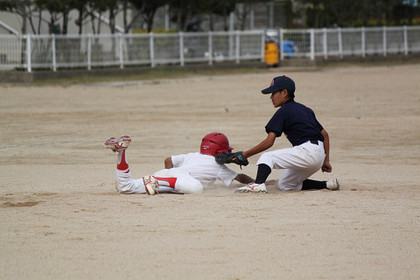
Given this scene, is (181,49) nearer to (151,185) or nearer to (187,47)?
(187,47)

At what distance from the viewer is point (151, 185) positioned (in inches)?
301

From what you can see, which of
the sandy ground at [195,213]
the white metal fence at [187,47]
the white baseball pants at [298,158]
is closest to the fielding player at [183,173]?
the sandy ground at [195,213]

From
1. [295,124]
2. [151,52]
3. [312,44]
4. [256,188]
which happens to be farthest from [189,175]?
[312,44]

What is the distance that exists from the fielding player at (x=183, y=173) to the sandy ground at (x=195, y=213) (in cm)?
18

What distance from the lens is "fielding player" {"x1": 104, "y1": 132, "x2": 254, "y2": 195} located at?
7.49 m

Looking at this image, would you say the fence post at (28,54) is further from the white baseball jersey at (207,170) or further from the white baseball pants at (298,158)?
the white baseball pants at (298,158)

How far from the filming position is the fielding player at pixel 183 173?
749cm

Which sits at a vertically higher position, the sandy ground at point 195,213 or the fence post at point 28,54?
the fence post at point 28,54

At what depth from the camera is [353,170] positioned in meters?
9.62

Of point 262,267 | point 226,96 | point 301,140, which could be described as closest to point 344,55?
point 226,96

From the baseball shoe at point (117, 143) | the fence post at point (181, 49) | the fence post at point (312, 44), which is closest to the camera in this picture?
the baseball shoe at point (117, 143)

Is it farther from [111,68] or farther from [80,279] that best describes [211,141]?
[111,68]

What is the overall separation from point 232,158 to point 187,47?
24.9 metres

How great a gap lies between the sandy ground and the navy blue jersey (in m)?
0.59
